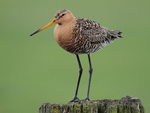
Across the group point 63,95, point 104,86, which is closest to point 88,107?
point 63,95

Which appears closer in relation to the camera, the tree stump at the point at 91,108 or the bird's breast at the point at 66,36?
the tree stump at the point at 91,108

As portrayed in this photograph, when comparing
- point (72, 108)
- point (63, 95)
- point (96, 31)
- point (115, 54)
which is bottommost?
point (72, 108)

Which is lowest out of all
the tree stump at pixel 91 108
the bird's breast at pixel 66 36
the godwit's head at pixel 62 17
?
the tree stump at pixel 91 108

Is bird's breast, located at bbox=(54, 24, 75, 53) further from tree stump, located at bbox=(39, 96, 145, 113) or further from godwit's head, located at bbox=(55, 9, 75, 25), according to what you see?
tree stump, located at bbox=(39, 96, 145, 113)

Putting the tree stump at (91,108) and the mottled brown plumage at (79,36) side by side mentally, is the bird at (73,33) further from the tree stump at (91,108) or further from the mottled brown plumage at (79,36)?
the tree stump at (91,108)

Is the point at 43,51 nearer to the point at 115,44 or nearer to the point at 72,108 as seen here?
the point at 115,44

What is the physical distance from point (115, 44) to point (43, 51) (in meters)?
3.25

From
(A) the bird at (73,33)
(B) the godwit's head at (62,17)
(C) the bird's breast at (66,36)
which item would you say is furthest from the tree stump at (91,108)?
(B) the godwit's head at (62,17)

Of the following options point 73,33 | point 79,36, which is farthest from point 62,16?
point 79,36

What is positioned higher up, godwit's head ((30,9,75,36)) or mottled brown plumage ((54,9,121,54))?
godwit's head ((30,9,75,36))

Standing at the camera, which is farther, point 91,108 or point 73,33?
point 73,33

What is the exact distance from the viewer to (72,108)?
17.9 ft

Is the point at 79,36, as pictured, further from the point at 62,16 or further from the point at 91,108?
the point at 91,108

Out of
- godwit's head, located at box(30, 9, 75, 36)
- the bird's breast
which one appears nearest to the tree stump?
the bird's breast
